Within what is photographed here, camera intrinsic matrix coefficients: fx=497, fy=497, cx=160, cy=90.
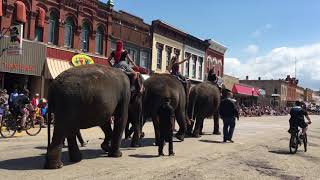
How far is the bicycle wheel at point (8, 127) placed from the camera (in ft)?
59.1

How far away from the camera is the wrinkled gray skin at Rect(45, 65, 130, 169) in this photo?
9562 mm

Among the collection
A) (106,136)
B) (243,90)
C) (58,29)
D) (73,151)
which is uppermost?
(58,29)

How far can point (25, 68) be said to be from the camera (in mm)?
27672

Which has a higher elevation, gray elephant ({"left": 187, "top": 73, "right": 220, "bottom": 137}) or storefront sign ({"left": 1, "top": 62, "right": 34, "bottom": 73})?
storefront sign ({"left": 1, "top": 62, "right": 34, "bottom": 73})

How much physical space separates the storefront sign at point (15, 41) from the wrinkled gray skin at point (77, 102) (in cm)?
1582

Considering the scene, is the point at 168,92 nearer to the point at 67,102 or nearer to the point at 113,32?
the point at 67,102

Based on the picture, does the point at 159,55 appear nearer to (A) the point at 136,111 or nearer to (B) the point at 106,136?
(A) the point at 136,111

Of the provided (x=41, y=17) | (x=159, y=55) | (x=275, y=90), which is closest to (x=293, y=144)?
(x=41, y=17)

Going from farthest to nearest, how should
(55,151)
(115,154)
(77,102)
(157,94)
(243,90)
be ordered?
(243,90) → (157,94) → (115,154) → (77,102) → (55,151)

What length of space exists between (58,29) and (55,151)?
73.5 feet

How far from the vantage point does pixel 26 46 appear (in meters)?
27.7

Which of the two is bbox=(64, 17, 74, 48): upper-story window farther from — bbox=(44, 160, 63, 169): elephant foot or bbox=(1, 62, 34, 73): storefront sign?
bbox=(44, 160, 63, 169): elephant foot

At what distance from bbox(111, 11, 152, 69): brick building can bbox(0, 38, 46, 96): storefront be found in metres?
8.91

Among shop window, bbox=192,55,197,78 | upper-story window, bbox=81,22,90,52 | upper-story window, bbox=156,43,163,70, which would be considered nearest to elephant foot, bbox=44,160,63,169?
upper-story window, bbox=81,22,90,52
